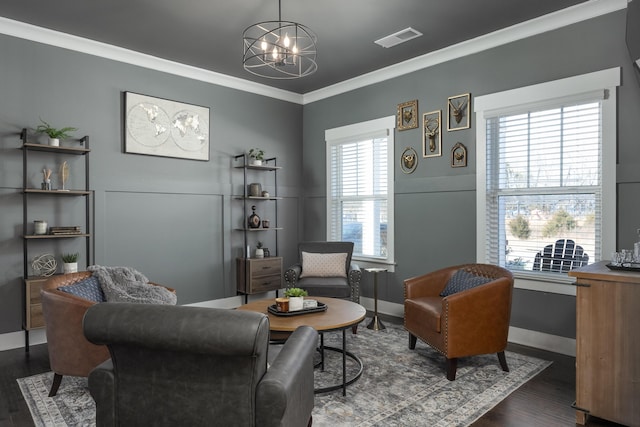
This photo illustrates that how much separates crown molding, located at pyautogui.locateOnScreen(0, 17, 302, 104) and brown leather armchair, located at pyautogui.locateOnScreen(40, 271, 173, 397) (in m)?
2.69

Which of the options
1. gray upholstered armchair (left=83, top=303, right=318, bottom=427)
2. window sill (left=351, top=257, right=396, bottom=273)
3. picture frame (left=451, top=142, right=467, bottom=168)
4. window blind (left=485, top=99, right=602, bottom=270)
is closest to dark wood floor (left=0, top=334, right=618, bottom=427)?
window blind (left=485, top=99, right=602, bottom=270)

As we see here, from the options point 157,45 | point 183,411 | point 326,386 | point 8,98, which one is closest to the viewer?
point 183,411

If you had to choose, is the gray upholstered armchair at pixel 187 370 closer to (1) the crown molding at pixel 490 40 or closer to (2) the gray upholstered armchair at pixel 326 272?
(2) the gray upholstered armchair at pixel 326 272

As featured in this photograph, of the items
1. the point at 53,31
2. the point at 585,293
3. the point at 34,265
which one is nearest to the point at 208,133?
the point at 53,31

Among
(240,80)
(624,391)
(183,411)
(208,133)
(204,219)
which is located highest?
(240,80)

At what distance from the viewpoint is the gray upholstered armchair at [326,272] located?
Result: 459cm

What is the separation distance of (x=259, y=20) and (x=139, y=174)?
86.2 inches

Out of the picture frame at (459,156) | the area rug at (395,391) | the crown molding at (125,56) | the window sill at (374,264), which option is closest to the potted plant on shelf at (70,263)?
the area rug at (395,391)

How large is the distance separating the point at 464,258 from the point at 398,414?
2.27 meters

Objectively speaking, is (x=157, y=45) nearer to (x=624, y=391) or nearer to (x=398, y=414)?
(x=398, y=414)

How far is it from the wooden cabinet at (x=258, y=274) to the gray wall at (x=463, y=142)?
37.5 inches

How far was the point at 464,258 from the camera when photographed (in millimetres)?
4457

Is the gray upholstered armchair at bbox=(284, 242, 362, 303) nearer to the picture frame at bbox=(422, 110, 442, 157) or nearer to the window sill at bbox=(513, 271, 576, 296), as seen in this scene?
the picture frame at bbox=(422, 110, 442, 157)

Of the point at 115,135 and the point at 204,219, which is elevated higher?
the point at 115,135
